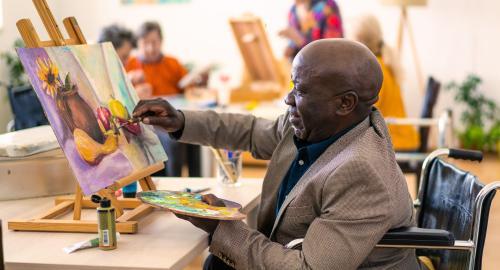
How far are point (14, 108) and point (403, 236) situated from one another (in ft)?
8.66

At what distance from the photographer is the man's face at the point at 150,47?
16.9 feet

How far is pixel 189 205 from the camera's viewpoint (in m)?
1.80

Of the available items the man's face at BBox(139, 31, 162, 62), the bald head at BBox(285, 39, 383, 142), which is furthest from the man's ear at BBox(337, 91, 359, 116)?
the man's face at BBox(139, 31, 162, 62)

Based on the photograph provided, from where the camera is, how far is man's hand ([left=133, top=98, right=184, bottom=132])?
2.06m

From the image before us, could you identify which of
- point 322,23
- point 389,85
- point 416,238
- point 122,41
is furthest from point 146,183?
point 322,23

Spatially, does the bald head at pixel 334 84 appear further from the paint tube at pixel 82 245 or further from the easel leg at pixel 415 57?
the easel leg at pixel 415 57

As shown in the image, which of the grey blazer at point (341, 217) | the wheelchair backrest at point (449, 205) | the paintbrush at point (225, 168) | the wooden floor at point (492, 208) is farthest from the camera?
the wooden floor at point (492, 208)

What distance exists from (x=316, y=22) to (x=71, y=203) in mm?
3049

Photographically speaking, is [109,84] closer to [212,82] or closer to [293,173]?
[293,173]

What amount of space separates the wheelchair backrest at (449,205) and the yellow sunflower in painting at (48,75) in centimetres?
111

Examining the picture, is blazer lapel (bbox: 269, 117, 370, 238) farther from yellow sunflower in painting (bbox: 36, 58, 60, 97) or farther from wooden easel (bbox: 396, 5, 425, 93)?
wooden easel (bbox: 396, 5, 425, 93)

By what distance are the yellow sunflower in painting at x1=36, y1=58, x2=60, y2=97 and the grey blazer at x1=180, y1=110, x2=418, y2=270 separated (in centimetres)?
57

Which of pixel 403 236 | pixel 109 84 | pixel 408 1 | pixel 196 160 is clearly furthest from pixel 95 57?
pixel 408 1

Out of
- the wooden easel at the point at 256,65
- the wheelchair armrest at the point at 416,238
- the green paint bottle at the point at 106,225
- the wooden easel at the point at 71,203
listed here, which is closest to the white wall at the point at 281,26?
the wooden easel at the point at 256,65
